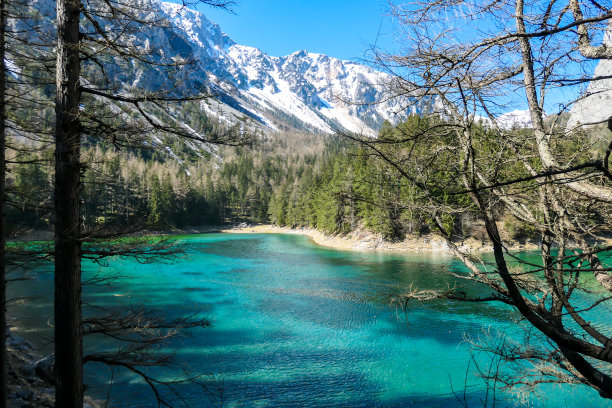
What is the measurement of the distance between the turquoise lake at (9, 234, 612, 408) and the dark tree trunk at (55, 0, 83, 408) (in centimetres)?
169

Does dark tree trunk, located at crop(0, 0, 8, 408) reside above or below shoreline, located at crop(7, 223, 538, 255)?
above

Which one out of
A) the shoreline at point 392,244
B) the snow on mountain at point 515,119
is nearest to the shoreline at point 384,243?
the shoreline at point 392,244

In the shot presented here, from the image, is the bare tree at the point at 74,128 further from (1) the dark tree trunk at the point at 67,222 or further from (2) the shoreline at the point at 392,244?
(2) the shoreline at the point at 392,244

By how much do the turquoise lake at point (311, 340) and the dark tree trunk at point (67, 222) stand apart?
1.69 metres

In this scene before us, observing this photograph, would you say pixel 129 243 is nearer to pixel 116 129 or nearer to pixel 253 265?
pixel 116 129

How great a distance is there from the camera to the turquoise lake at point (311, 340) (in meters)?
8.17

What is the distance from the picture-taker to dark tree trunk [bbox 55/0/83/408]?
3.48m

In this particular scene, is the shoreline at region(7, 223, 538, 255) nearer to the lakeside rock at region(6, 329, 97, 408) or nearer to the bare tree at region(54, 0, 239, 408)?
the lakeside rock at region(6, 329, 97, 408)

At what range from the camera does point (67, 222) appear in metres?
3.54

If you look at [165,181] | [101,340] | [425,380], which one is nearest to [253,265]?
[101,340]

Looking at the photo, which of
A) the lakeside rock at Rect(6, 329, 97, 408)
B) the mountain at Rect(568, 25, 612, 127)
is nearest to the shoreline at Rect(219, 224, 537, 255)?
the lakeside rock at Rect(6, 329, 97, 408)

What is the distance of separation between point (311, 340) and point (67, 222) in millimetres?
9356

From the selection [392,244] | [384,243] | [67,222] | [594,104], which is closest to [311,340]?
[67,222]

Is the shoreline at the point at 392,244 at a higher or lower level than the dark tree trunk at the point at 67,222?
lower
